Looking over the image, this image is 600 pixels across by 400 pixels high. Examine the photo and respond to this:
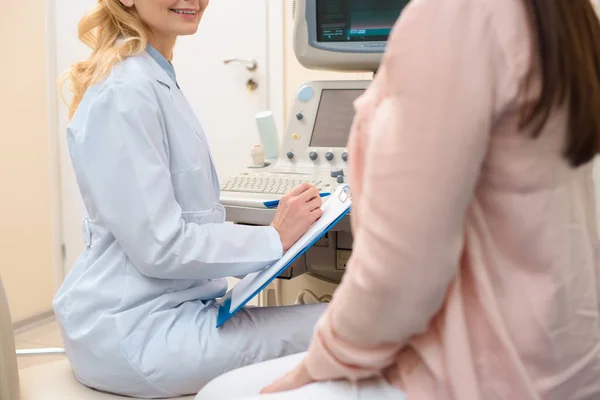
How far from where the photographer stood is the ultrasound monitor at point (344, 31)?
163 cm

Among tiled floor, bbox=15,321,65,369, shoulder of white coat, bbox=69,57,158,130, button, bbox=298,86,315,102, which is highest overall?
shoulder of white coat, bbox=69,57,158,130

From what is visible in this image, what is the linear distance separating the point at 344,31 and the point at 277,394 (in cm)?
120

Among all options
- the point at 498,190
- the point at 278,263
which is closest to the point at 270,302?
the point at 278,263

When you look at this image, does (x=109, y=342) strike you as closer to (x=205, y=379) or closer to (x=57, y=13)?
(x=205, y=379)

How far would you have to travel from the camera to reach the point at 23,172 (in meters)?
2.93

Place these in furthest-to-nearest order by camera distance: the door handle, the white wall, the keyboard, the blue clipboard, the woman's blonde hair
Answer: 1. the white wall
2. the door handle
3. the keyboard
4. the woman's blonde hair
5. the blue clipboard

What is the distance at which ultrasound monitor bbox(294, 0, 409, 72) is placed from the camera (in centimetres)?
163

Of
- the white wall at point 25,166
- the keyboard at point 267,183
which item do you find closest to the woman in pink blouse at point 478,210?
the keyboard at point 267,183

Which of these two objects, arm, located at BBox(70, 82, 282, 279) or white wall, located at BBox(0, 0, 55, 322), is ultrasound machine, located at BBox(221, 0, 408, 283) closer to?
arm, located at BBox(70, 82, 282, 279)

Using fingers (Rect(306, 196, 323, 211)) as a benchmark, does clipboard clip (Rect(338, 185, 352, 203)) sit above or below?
above

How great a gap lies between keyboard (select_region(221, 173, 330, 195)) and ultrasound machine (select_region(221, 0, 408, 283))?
0.02 meters

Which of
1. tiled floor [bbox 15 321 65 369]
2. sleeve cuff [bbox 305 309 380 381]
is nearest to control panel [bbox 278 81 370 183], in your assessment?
sleeve cuff [bbox 305 309 380 381]

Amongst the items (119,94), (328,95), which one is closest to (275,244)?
(119,94)

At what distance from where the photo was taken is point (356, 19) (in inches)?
64.9
